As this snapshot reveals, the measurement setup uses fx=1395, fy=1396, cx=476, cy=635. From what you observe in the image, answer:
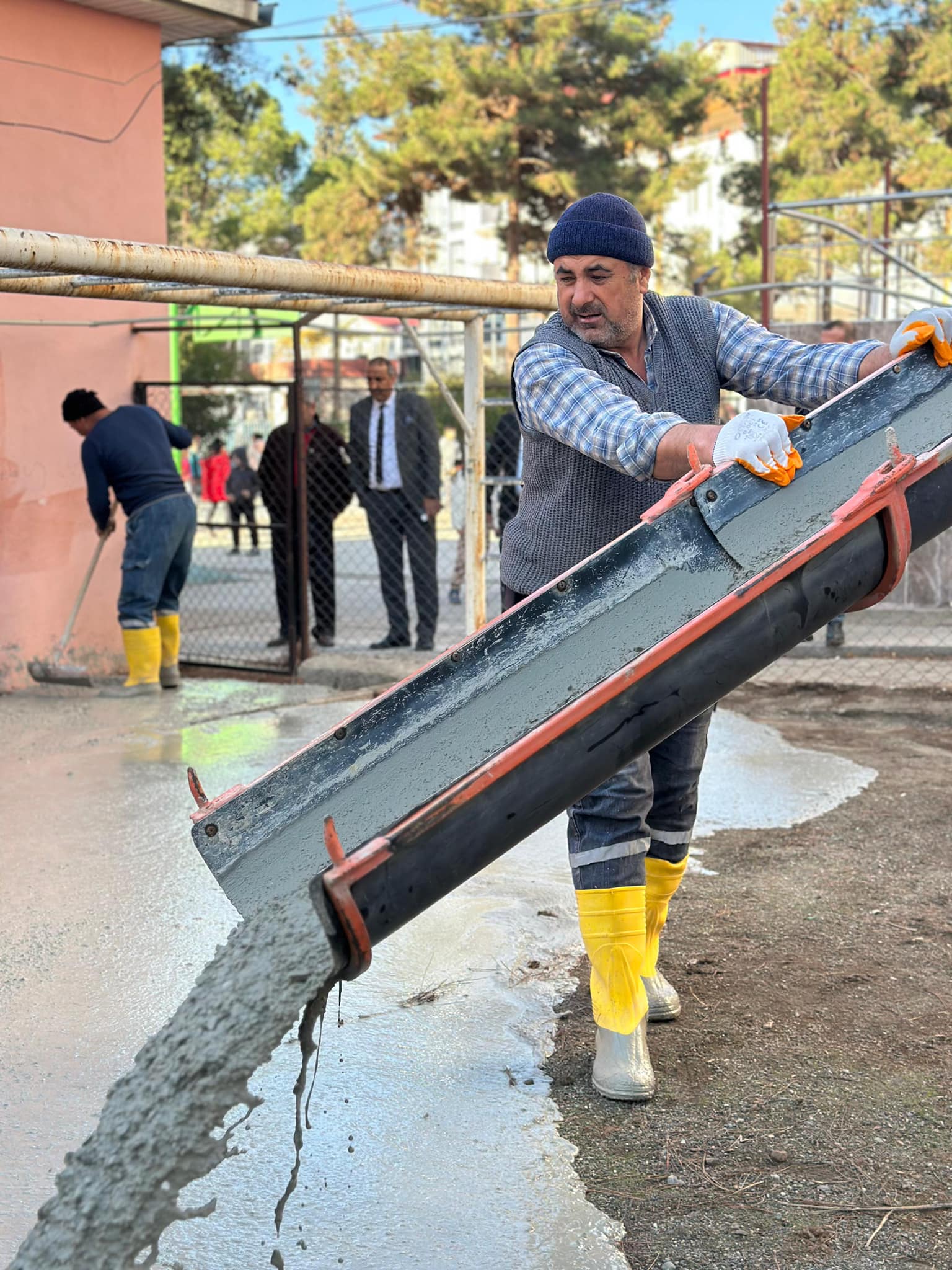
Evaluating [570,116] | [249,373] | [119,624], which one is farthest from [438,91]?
[119,624]

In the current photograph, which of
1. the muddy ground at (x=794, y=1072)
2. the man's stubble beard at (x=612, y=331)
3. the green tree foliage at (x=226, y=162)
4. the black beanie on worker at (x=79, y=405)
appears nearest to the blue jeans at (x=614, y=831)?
the muddy ground at (x=794, y=1072)

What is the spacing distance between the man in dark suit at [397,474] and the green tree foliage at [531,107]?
19620 mm

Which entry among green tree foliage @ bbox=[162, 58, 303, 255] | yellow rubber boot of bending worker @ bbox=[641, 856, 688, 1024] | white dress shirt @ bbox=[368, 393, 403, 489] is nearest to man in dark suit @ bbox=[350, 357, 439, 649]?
white dress shirt @ bbox=[368, 393, 403, 489]

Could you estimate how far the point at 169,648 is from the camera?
7.95 meters

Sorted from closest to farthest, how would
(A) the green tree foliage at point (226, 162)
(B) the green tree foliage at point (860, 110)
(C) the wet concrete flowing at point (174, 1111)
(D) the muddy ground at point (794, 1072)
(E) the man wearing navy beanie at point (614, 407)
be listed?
(C) the wet concrete flowing at point (174, 1111) → (D) the muddy ground at point (794, 1072) → (E) the man wearing navy beanie at point (614, 407) → (A) the green tree foliage at point (226, 162) → (B) the green tree foliage at point (860, 110)

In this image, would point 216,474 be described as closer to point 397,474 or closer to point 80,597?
point 397,474

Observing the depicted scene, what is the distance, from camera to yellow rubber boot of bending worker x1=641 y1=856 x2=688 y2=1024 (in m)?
3.25

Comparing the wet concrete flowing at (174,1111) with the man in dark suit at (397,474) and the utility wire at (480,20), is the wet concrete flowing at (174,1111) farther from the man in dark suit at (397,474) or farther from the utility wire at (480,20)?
the utility wire at (480,20)

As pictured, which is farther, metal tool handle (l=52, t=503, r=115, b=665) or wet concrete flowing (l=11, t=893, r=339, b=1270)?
metal tool handle (l=52, t=503, r=115, b=665)

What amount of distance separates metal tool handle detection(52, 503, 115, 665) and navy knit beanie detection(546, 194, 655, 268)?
5220 millimetres

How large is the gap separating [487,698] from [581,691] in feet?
0.51

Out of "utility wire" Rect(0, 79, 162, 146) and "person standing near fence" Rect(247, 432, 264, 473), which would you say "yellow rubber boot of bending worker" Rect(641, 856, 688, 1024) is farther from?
"person standing near fence" Rect(247, 432, 264, 473)

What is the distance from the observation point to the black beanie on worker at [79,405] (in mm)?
7449

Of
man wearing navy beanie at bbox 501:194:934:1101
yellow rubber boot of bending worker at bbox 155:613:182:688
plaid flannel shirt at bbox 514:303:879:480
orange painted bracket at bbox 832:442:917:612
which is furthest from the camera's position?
yellow rubber boot of bending worker at bbox 155:613:182:688
